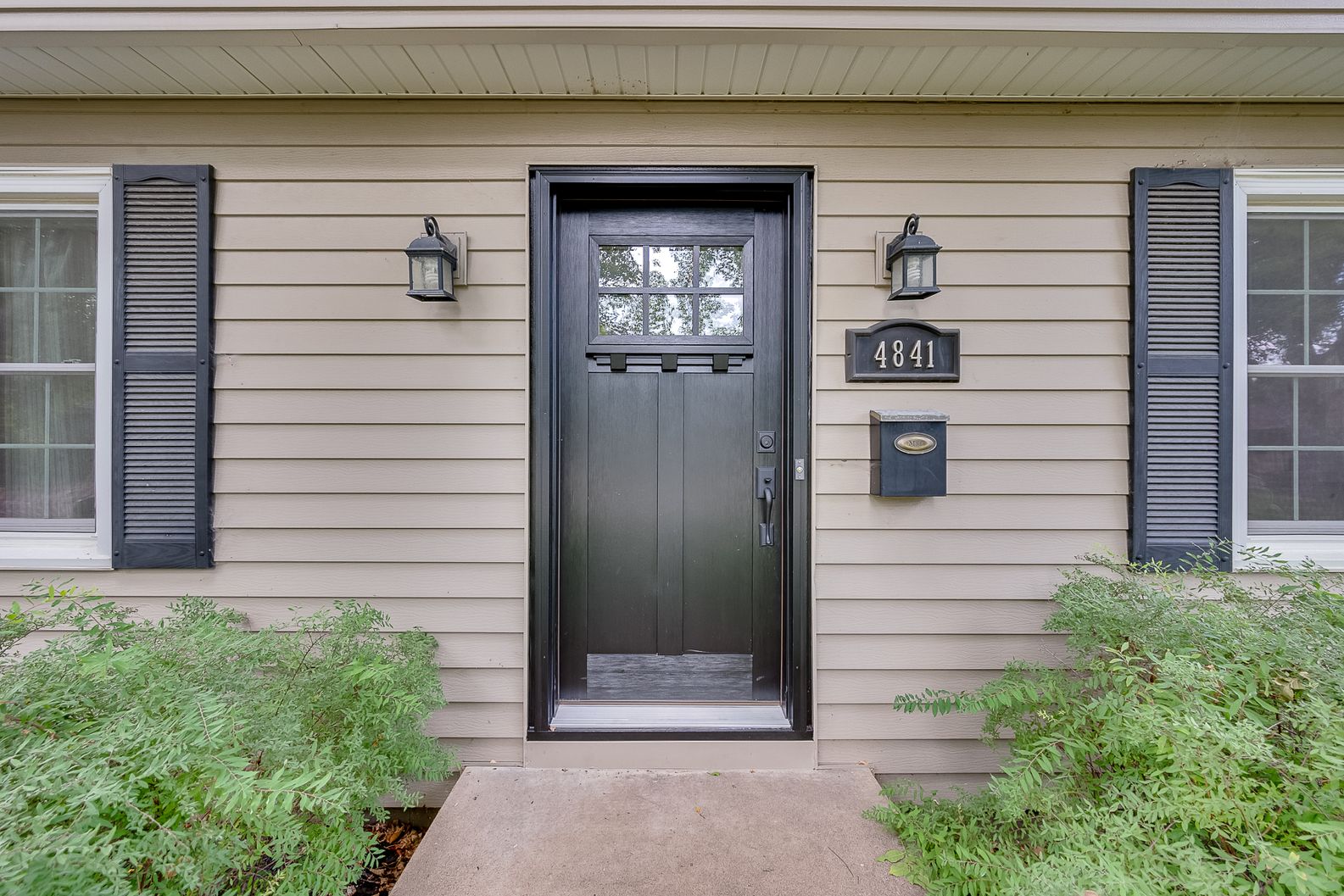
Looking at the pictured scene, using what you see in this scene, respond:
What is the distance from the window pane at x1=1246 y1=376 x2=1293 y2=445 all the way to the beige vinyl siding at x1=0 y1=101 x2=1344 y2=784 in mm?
572

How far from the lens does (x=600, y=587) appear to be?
6.86 ft

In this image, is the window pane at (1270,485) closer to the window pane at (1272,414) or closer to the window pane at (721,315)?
the window pane at (1272,414)

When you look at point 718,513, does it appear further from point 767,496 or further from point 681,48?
point 681,48

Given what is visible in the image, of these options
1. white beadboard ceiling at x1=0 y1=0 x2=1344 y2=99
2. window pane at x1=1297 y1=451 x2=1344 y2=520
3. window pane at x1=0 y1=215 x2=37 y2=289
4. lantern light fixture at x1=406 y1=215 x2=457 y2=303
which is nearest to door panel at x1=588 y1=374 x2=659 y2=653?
lantern light fixture at x1=406 y1=215 x2=457 y2=303

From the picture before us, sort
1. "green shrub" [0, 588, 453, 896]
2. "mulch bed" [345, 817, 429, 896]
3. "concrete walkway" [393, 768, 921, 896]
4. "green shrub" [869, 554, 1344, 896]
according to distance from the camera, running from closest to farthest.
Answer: "green shrub" [0, 588, 453, 896]
"green shrub" [869, 554, 1344, 896]
"concrete walkway" [393, 768, 921, 896]
"mulch bed" [345, 817, 429, 896]

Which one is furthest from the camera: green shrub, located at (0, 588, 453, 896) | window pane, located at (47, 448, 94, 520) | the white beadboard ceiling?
window pane, located at (47, 448, 94, 520)

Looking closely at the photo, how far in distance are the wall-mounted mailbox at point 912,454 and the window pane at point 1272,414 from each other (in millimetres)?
1229

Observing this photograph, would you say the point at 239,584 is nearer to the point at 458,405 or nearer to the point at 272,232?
the point at 458,405

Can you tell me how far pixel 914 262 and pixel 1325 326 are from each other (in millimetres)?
1634

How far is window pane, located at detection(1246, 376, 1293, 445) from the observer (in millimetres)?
2016

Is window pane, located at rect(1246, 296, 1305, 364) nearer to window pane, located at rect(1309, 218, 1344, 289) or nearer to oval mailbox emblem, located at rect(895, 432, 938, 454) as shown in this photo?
window pane, located at rect(1309, 218, 1344, 289)

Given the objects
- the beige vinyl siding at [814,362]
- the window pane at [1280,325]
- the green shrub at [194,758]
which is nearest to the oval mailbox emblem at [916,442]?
the beige vinyl siding at [814,362]

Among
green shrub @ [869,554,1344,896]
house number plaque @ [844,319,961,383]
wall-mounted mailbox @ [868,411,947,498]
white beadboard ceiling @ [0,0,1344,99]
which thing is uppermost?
white beadboard ceiling @ [0,0,1344,99]

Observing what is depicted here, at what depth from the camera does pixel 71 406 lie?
200 cm
